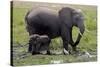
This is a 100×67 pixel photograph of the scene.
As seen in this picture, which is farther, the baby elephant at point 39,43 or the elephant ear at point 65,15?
the elephant ear at point 65,15

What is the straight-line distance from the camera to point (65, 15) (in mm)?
2699

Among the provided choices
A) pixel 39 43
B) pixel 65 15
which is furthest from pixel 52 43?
pixel 65 15

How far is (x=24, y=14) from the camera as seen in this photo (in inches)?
97.7

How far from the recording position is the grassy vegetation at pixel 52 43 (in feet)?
7.98

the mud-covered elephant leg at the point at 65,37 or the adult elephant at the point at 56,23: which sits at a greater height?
the adult elephant at the point at 56,23

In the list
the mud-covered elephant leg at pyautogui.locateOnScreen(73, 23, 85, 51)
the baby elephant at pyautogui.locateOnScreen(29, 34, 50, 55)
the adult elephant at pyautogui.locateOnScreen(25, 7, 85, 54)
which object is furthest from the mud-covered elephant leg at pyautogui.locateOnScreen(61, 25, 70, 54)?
the baby elephant at pyautogui.locateOnScreen(29, 34, 50, 55)

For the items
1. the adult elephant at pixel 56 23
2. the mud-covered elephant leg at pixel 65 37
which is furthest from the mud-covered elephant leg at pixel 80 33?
the mud-covered elephant leg at pixel 65 37

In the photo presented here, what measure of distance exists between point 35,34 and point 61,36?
13.4 inches

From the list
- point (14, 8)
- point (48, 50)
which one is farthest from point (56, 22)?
point (14, 8)

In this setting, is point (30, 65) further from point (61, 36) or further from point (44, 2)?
point (44, 2)

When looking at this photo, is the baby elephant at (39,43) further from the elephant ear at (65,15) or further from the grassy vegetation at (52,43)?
the elephant ear at (65,15)

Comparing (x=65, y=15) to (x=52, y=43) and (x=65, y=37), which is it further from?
(x=52, y=43)

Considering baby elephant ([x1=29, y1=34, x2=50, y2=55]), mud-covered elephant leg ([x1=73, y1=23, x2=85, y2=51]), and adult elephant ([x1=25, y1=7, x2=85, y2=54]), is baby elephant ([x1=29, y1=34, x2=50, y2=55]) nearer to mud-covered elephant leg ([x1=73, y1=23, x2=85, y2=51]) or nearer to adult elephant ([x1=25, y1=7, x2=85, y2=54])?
adult elephant ([x1=25, y1=7, x2=85, y2=54])

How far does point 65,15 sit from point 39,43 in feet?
1.63
